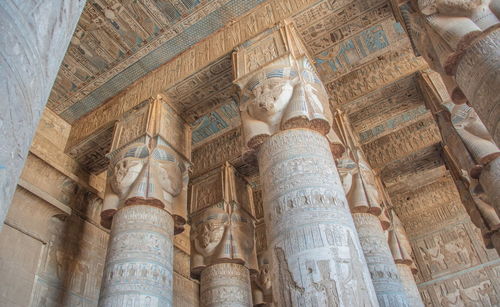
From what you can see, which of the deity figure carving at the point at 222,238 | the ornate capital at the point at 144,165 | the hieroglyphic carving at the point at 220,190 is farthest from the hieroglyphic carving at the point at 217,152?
the ornate capital at the point at 144,165

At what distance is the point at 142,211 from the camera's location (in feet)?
15.0

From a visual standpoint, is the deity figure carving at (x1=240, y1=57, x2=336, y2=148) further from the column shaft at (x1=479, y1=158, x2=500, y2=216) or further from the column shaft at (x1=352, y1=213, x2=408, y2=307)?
the column shaft at (x1=479, y1=158, x2=500, y2=216)

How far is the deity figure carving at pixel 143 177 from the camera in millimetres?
4685

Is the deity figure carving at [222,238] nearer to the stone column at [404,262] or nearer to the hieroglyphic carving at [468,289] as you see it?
the stone column at [404,262]

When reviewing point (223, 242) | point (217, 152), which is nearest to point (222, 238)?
point (223, 242)

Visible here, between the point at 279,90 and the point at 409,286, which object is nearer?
the point at 279,90

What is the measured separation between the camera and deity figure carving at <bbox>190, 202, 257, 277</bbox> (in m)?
5.79

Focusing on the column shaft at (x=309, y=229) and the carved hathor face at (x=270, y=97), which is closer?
the column shaft at (x=309, y=229)

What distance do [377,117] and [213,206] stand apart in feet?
10.5

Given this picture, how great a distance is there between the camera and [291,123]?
12.8 feet

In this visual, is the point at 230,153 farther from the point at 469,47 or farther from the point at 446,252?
the point at 446,252

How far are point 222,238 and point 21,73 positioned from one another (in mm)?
5104

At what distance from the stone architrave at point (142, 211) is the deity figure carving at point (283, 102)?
1.44 m

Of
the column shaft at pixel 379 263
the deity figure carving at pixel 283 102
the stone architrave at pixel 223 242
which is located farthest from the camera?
the stone architrave at pixel 223 242
